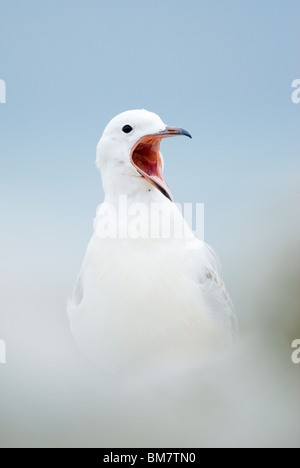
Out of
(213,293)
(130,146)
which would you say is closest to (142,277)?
(213,293)

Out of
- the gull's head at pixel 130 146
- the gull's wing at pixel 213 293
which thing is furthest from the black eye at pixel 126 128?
the gull's wing at pixel 213 293

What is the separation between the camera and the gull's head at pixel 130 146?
1.53 m

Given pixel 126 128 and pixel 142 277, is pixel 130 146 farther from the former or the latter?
pixel 142 277

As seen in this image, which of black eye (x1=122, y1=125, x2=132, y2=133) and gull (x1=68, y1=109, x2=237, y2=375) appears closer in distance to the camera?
gull (x1=68, y1=109, x2=237, y2=375)

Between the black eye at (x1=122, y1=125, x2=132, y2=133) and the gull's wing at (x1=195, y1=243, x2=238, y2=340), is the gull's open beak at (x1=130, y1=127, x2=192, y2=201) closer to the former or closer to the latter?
the black eye at (x1=122, y1=125, x2=132, y2=133)

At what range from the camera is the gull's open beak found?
152 cm

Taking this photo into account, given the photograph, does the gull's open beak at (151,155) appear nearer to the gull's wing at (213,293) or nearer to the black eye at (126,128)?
the black eye at (126,128)

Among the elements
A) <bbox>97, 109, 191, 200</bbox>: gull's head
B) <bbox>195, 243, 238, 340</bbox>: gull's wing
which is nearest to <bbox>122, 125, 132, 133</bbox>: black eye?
<bbox>97, 109, 191, 200</bbox>: gull's head

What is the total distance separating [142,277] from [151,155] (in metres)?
0.41

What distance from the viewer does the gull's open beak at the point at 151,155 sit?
1.52 metres

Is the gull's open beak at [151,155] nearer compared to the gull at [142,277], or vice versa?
the gull at [142,277]

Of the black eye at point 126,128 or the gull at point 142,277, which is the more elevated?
the black eye at point 126,128
